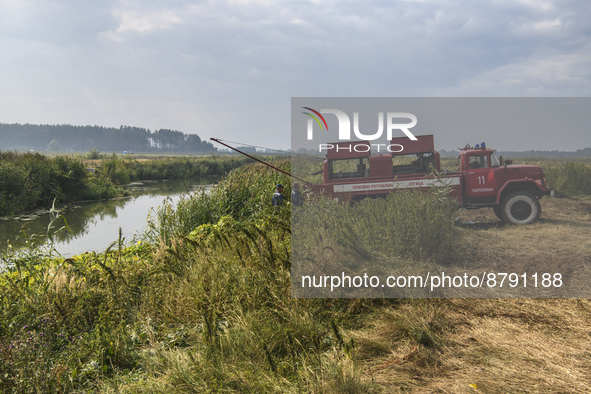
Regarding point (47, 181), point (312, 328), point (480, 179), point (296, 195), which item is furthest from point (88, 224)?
point (480, 179)

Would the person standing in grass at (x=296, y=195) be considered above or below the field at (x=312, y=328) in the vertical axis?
above

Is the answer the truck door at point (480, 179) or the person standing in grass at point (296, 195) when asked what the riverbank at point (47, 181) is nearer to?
the person standing in grass at point (296, 195)

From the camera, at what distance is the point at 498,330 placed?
11.4ft

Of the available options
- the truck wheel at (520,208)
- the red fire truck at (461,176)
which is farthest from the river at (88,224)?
the truck wheel at (520,208)

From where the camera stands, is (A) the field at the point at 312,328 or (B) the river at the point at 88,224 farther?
(B) the river at the point at 88,224

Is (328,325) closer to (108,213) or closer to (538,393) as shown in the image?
(538,393)

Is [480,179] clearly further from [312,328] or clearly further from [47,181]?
[47,181]

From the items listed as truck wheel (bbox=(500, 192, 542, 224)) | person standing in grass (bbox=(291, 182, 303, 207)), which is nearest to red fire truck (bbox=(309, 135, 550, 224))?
truck wheel (bbox=(500, 192, 542, 224))

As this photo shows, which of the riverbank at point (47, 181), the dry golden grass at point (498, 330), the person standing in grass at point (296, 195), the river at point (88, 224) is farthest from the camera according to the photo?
the riverbank at point (47, 181)

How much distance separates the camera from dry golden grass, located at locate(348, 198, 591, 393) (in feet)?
9.32

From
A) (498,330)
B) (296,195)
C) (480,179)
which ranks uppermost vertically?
(480,179)

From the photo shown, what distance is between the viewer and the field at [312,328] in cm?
291

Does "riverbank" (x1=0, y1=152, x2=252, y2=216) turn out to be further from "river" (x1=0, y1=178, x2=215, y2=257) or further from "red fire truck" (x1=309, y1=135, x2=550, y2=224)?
"red fire truck" (x1=309, y1=135, x2=550, y2=224)

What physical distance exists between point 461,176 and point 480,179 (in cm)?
17
